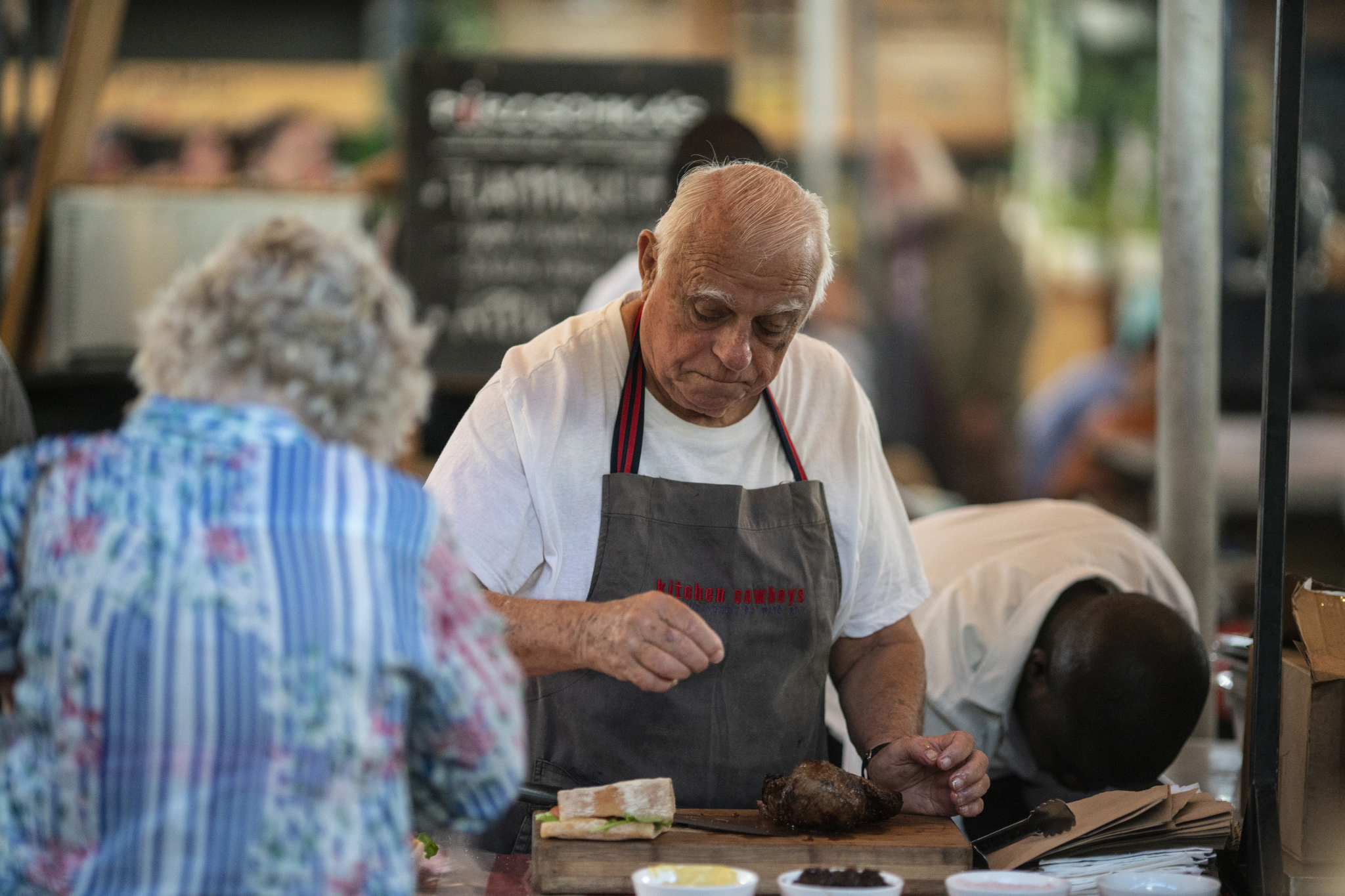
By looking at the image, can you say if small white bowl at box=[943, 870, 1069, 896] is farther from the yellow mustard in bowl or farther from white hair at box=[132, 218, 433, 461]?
white hair at box=[132, 218, 433, 461]

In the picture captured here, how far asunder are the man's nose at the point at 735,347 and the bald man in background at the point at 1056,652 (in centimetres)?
83

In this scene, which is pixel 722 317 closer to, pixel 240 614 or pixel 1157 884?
pixel 1157 884

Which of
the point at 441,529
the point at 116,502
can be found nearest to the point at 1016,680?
the point at 441,529

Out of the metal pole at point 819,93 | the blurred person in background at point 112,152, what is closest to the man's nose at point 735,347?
the metal pole at point 819,93

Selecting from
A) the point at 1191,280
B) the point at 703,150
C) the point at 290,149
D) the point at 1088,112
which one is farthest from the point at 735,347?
the point at 1088,112

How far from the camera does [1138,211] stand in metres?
8.29

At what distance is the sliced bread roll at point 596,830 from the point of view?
1.89 metres

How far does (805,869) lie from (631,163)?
327cm

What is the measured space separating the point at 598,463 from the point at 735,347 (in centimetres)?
29

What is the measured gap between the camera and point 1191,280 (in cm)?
321

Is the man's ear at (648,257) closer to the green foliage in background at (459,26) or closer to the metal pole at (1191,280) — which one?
the metal pole at (1191,280)

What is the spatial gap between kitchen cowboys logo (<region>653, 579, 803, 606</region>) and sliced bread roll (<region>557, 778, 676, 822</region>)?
0.36m

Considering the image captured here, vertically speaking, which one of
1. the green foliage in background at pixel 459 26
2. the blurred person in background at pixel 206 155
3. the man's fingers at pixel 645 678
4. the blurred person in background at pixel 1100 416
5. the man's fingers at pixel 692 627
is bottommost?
the blurred person in background at pixel 1100 416

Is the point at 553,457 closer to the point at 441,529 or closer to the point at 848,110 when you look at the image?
the point at 441,529
